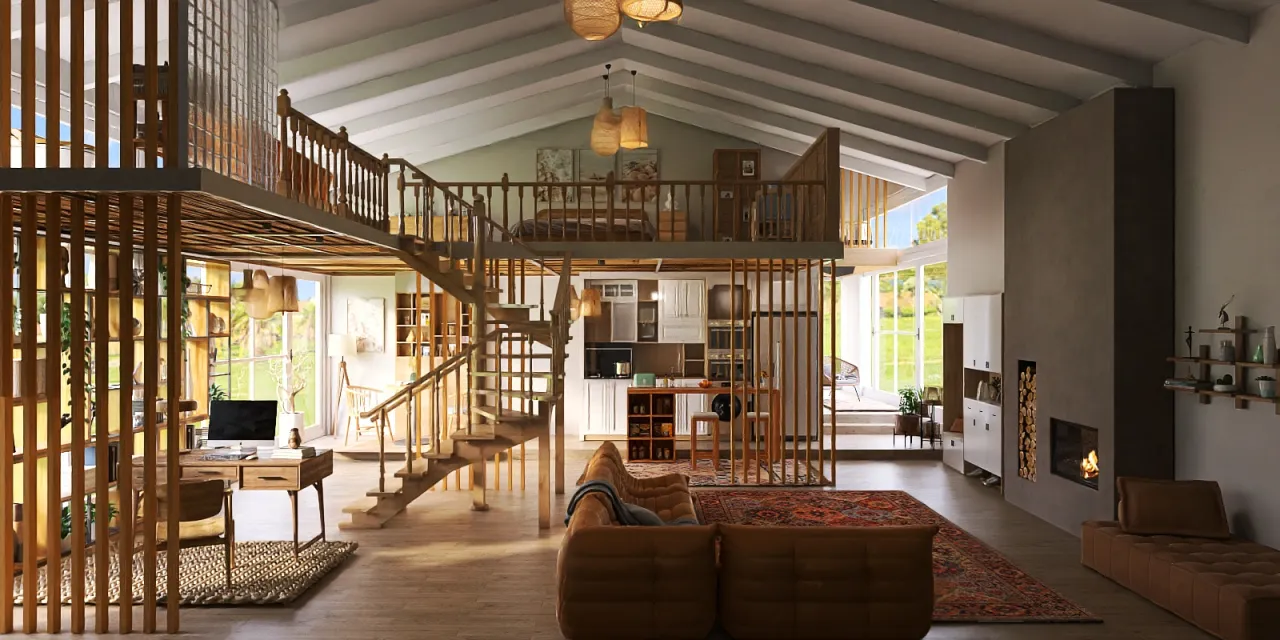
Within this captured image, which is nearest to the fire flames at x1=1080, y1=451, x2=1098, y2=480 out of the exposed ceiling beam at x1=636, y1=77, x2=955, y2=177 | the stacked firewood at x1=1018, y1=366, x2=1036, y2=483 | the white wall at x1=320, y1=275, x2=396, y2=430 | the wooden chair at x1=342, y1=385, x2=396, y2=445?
the stacked firewood at x1=1018, y1=366, x2=1036, y2=483

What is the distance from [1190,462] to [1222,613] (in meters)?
2.35

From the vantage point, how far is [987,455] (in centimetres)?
1041

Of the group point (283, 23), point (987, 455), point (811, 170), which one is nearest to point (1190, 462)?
point (987, 455)

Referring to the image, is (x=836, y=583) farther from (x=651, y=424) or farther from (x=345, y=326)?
(x=345, y=326)

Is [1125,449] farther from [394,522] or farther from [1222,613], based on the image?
[394,522]

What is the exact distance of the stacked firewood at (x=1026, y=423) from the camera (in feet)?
30.7

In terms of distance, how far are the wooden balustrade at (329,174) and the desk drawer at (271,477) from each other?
220cm

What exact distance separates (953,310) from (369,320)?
9.67m

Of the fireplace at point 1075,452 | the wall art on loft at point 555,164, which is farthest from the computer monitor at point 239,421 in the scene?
the wall art on loft at point 555,164

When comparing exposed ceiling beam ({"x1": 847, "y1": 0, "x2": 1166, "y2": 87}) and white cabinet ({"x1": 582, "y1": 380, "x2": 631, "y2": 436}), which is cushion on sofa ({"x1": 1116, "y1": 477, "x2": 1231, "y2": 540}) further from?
white cabinet ({"x1": 582, "y1": 380, "x2": 631, "y2": 436})

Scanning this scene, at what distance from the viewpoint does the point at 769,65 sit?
33.8 feet

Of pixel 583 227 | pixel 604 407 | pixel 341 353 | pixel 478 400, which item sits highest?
pixel 583 227

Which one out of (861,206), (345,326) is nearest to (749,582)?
(861,206)

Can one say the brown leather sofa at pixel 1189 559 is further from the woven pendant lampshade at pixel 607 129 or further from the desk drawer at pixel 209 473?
the desk drawer at pixel 209 473
